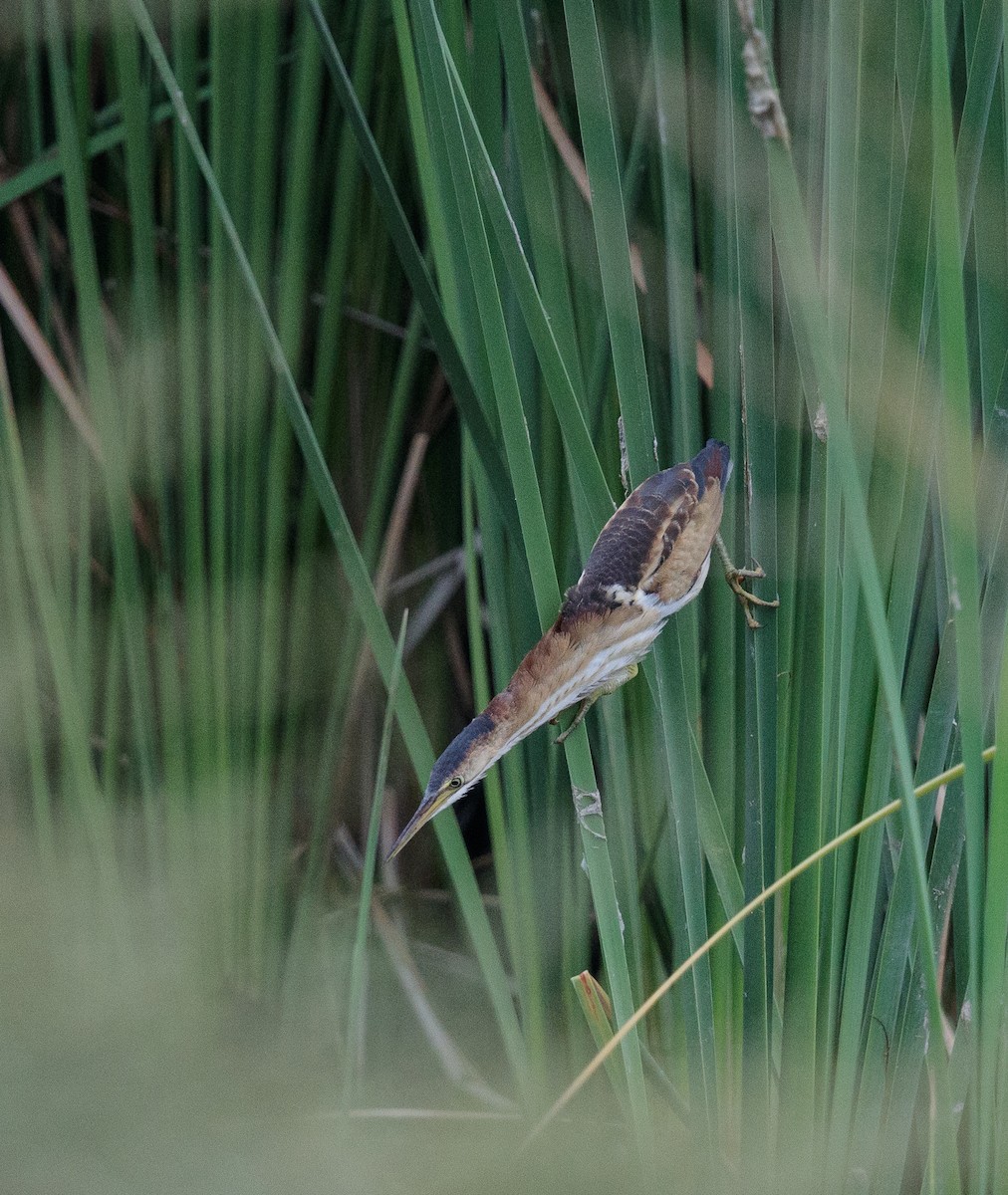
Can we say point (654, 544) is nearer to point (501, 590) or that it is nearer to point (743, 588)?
point (743, 588)

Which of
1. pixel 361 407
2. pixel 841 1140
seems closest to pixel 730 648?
pixel 841 1140

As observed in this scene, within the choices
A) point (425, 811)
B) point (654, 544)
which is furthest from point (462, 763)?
point (654, 544)

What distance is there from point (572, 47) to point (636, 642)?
358mm

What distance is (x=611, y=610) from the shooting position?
71 cm

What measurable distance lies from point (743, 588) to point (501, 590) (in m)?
0.24

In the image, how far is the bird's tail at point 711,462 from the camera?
2.38 feet

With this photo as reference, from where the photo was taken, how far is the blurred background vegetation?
0.62 m

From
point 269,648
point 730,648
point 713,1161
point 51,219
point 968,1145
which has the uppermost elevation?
point 51,219

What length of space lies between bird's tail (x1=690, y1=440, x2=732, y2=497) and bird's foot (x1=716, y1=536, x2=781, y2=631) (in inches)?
2.1

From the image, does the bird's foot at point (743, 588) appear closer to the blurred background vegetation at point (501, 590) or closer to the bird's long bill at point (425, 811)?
the blurred background vegetation at point (501, 590)

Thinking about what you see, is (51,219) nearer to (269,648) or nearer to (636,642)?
(269,648)

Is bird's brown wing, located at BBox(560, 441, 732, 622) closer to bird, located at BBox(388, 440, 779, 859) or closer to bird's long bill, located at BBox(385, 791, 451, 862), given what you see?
bird, located at BBox(388, 440, 779, 859)

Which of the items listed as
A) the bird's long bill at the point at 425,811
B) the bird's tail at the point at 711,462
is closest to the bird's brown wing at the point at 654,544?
the bird's tail at the point at 711,462

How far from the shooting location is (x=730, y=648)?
72 centimetres
